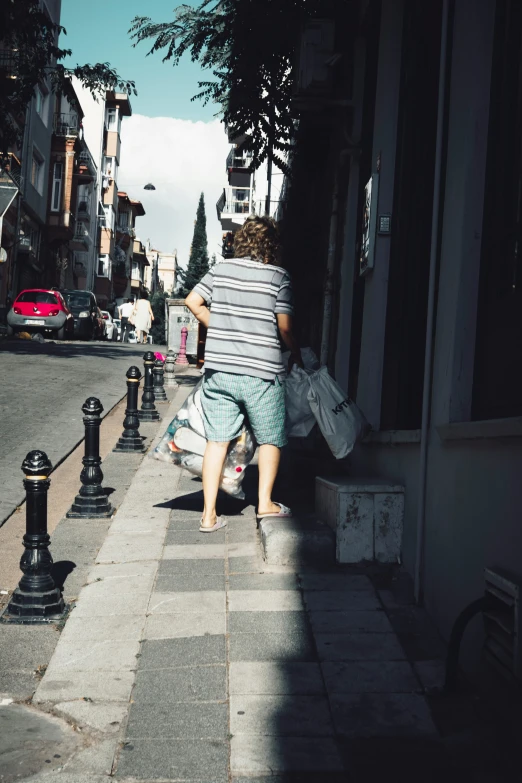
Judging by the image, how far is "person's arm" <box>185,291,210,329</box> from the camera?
558cm

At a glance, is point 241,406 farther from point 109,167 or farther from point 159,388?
point 109,167

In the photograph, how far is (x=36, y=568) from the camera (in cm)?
462

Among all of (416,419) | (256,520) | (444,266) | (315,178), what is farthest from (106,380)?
(444,266)

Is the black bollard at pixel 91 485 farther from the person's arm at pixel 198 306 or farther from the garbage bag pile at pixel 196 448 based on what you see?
the person's arm at pixel 198 306

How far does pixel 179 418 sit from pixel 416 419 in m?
1.50

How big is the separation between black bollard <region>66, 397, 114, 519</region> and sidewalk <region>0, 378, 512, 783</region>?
4.40 feet

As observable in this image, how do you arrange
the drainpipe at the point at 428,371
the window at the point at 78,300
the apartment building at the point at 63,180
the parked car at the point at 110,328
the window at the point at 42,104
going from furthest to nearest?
the apartment building at the point at 63,180
the parked car at the point at 110,328
the window at the point at 42,104
the window at the point at 78,300
the drainpipe at the point at 428,371

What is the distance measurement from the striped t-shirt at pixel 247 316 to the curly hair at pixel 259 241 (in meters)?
0.10

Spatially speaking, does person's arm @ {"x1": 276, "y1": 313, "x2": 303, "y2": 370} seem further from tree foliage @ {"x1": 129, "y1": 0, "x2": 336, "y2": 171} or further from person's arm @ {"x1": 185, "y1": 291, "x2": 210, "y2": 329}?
tree foliage @ {"x1": 129, "y1": 0, "x2": 336, "y2": 171}

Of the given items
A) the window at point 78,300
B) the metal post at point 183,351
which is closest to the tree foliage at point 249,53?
the metal post at point 183,351

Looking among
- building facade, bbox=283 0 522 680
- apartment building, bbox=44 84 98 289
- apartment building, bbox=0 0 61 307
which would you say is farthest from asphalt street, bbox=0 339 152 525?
apartment building, bbox=44 84 98 289

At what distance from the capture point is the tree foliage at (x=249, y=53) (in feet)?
29.3

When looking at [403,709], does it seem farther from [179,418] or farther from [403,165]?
[403,165]

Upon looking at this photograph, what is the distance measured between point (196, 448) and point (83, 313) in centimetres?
2471
